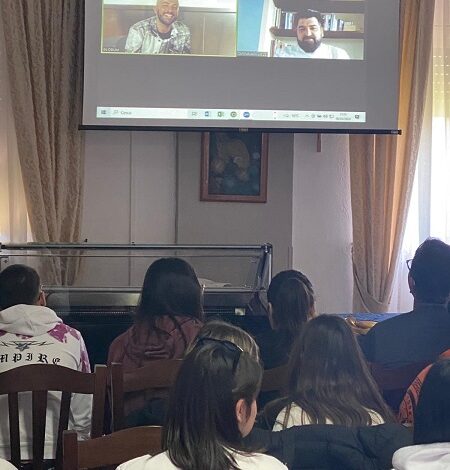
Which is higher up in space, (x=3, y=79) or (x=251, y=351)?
(x=3, y=79)

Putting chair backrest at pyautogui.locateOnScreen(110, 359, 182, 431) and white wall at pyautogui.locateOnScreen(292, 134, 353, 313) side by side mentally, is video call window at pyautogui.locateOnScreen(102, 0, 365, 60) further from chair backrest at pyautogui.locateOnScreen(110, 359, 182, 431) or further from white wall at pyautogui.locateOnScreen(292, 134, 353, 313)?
chair backrest at pyautogui.locateOnScreen(110, 359, 182, 431)

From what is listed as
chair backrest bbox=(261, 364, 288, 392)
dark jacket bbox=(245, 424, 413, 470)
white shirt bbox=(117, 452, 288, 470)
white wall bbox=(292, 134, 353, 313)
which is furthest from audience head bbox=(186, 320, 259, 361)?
white wall bbox=(292, 134, 353, 313)

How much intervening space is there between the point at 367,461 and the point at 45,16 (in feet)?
10.7

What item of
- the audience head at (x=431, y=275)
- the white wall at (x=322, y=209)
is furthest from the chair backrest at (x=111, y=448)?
the white wall at (x=322, y=209)

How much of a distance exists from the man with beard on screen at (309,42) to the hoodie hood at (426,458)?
306cm

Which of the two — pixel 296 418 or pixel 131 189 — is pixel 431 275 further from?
pixel 131 189

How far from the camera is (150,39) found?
4.25m

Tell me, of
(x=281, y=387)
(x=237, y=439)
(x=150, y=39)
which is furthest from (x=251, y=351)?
(x=150, y=39)

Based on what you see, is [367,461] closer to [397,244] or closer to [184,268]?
[184,268]

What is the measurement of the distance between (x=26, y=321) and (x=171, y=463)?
1145 millimetres

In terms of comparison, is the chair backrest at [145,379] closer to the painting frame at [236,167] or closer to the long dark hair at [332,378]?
the long dark hair at [332,378]

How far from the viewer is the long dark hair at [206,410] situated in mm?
1472

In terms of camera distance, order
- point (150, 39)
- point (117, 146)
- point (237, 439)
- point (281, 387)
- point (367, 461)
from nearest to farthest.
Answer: point (237, 439) < point (367, 461) < point (281, 387) < point (150, 39) < point (117, 146)

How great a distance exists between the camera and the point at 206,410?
4.87ft
